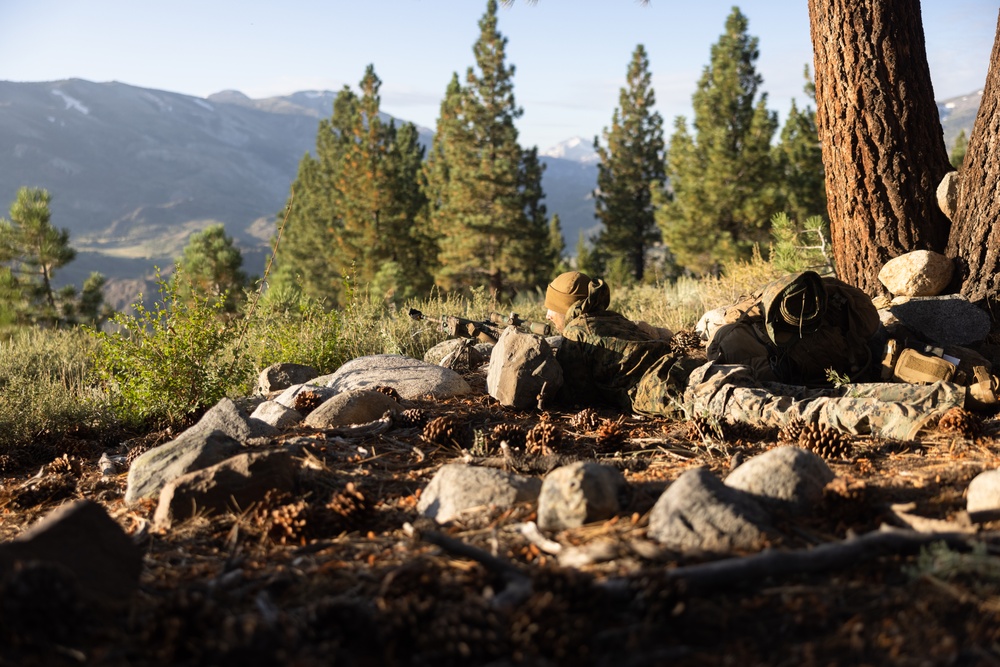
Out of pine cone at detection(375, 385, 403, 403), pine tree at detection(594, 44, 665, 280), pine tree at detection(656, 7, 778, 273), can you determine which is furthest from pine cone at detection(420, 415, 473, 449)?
pine tree at detection(594, 44, 665, 280)

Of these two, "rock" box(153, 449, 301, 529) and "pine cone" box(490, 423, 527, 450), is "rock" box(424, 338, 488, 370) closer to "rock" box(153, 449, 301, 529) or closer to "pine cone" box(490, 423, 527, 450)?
"pine cone" box(490, 423, 527, 450)

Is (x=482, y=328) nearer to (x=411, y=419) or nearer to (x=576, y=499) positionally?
(x=411, y=419)

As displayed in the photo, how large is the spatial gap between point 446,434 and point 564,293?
5.09 ft

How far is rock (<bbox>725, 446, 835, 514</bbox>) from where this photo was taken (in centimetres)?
255

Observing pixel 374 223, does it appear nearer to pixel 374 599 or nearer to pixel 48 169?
pixel 374 599

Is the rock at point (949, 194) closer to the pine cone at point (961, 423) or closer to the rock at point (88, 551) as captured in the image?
the pine cone at point (961, 423)

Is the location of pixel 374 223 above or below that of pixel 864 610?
above

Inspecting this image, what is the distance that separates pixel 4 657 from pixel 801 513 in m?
2.34

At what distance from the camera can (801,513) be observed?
2.54 metres

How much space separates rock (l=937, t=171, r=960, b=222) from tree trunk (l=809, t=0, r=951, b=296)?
86 mm

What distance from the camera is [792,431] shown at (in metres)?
3.50

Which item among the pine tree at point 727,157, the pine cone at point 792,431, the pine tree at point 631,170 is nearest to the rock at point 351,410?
the pine cone at point 792,431

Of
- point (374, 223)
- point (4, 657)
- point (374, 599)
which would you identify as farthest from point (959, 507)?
point (374, 223)

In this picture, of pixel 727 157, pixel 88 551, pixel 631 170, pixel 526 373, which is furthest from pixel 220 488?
pixel 631 170
